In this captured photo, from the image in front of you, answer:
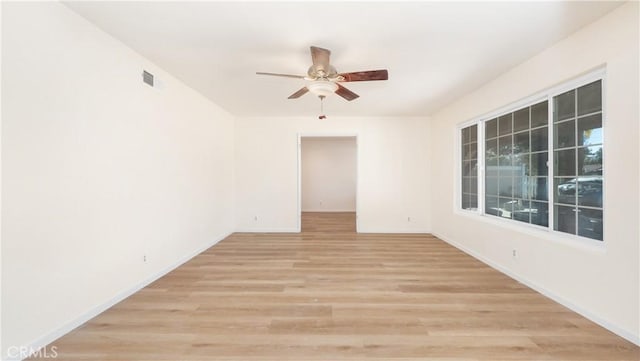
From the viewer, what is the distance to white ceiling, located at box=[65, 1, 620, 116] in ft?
6.01

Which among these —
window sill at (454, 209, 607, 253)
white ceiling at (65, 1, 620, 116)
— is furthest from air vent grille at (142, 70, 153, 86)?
window sill at (454, 209, 607, 253)

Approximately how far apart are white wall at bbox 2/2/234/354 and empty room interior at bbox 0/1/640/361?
0.04ft

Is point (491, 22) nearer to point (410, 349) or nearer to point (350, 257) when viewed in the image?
point (410, 349)

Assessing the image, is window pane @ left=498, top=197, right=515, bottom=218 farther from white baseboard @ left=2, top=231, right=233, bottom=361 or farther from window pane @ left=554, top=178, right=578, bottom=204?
white baseboard @ left=2, top=231, right=233, bottom=361

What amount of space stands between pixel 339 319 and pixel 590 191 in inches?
95.5

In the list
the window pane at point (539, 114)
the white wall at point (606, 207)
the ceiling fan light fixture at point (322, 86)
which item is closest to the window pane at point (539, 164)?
the window pane at point (539, 114)

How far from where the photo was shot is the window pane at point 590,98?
209 cm

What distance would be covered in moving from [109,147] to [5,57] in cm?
84

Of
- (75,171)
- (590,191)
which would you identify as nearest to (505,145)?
(590,191)

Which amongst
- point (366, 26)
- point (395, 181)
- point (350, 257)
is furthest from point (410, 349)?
point (395, 181)

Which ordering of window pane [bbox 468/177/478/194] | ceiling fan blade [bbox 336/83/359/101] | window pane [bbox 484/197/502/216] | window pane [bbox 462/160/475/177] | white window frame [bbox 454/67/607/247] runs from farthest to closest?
window pane [bbox 462/160/475/177] < window pane [bbox 468/177/478/194] < window pane [bbox 484/197/502/216] < ceiling fan blade [bbox 336/83/359/101] < white window frame [bbox 454/67/607/247]

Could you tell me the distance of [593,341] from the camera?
1.77 m

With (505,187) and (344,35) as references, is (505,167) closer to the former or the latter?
(505,187)

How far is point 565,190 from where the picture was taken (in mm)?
2393
